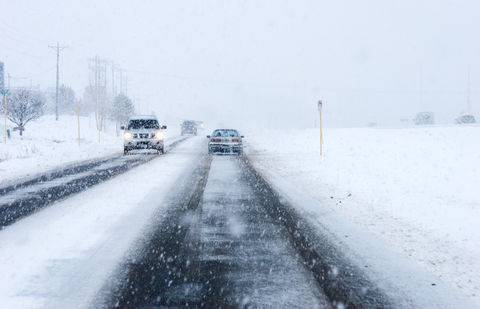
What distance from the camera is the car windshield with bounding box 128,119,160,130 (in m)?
28.5

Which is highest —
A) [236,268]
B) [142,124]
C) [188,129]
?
[188,129]

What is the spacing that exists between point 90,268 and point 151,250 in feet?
3.16

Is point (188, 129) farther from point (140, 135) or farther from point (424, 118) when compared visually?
point (140, 135)

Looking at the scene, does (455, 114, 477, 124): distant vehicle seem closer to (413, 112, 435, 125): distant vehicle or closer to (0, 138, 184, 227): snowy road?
(413, 112, 435, 125): distant vehicle

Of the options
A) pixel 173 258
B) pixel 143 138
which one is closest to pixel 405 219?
pixel 173 258

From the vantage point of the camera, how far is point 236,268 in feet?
18.4

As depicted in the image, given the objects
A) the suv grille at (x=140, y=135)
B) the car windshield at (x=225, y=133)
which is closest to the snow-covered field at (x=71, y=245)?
the suv grille at (x=140, y=135)

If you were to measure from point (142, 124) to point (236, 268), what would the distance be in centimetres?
2405

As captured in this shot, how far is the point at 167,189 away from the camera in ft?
41.3

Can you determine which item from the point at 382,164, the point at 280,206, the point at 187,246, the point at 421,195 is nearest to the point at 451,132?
the point at 382,164

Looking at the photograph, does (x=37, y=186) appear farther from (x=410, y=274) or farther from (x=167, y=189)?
(x=410, y=274)

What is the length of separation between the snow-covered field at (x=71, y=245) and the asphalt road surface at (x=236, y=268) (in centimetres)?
26

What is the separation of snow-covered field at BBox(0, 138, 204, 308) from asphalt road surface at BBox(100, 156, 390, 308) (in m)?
0.26

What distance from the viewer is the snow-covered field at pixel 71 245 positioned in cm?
476
